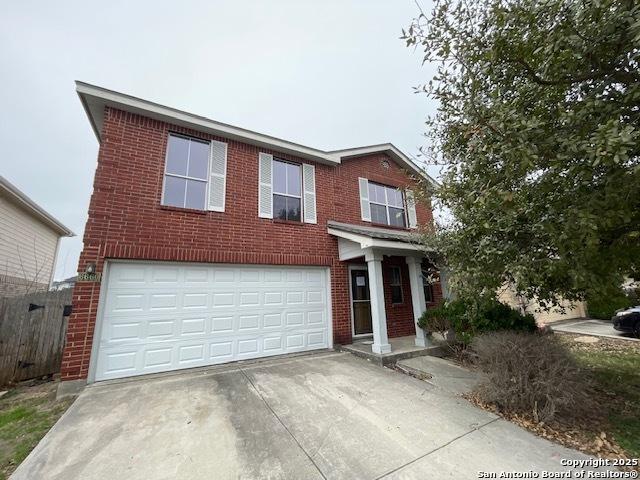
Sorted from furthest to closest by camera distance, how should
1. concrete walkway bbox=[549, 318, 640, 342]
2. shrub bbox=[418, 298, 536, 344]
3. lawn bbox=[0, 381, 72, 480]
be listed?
concrete walkway bbox=[549, 318, 640, 342], shrub bbox=[418, 298, 536, 344], lawn bbox=[0, 381, 72, 480]

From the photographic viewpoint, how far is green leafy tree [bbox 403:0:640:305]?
2555mm

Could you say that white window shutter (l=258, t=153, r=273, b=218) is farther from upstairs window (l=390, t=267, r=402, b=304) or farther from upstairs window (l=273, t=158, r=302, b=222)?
upstairs window (l=390, t=267, r=402, b=304)

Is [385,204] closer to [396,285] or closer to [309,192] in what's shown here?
[396,285]

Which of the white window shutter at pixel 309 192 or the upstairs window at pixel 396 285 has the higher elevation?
the white window shutter at pixel 309 192

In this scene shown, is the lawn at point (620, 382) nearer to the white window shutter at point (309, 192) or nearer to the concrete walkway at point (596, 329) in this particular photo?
the concrete walkway at point (596, 329)

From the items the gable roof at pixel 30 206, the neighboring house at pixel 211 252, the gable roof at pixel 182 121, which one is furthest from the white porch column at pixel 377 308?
the gable roof at pixel 30 206

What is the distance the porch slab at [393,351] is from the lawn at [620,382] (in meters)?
2.95

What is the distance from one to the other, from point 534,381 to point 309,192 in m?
6.72

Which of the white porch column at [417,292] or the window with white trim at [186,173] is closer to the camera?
the window with white trim at [186,173]

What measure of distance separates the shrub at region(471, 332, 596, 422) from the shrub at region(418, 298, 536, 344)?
147cm

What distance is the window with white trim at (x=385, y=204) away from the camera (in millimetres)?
9883

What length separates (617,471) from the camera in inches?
104

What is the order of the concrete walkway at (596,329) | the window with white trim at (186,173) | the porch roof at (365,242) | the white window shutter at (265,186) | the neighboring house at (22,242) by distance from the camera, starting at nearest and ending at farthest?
the window with white trim at (186,173), the porch roof at (365,242), the white window shutter at (265,186), the neighboring house at (22,242), the concrete walkway at (596,329)

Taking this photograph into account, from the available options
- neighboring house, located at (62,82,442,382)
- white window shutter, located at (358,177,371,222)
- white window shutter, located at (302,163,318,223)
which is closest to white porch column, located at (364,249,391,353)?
neighboring house, located at (62,82,442,382)
